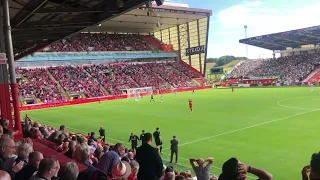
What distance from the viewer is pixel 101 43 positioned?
70.6 meters

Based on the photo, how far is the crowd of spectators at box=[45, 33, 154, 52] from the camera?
64625 mm

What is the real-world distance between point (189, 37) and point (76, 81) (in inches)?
1341

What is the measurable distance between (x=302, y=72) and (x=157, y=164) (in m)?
66.2

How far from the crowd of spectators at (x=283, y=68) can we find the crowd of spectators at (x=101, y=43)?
25.8 m

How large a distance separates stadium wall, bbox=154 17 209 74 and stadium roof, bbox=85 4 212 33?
7.24 ft

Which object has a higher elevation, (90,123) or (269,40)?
(269,40)

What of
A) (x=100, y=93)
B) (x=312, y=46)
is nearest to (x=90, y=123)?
Answer: (x=100, y=93)

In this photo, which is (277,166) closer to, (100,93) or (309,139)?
(309,139)

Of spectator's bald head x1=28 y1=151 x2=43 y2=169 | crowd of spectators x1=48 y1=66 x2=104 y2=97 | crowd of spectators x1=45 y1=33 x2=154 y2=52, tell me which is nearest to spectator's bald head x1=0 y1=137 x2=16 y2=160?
spectator's bald head x1=28 y1=151 x2=43 y2=169

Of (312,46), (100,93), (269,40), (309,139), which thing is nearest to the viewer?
(309,139)

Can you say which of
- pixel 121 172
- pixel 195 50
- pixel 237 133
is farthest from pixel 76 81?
pixel 121 172

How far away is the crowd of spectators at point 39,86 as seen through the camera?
47531mm

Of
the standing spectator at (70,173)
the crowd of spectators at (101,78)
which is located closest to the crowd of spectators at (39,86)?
the crowd of spectators at (101,78)

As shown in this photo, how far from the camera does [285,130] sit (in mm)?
18766
